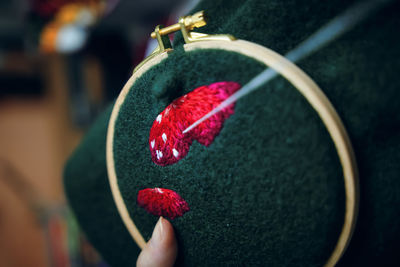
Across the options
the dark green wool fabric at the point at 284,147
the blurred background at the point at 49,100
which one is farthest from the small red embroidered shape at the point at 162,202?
the blurred background at the point at 49,100

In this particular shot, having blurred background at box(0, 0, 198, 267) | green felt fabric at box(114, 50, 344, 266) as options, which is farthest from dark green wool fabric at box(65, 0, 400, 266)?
blurred background at box(0, 0, 198, 267)

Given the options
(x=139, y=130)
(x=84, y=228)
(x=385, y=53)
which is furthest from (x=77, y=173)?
(x=385, y=53)

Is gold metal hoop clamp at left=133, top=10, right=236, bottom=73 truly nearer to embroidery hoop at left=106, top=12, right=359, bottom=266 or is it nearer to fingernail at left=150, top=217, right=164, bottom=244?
embroidery hoop at left=106, top=12, right=359, bottom=266

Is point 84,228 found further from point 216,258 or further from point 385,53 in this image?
point 385,53

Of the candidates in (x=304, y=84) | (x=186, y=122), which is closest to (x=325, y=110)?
(x=304, y=84)

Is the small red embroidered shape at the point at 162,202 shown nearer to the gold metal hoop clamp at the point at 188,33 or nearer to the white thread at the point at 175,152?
the white thread at the point at 175,152

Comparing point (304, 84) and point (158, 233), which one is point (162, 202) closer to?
point (158, 233)
